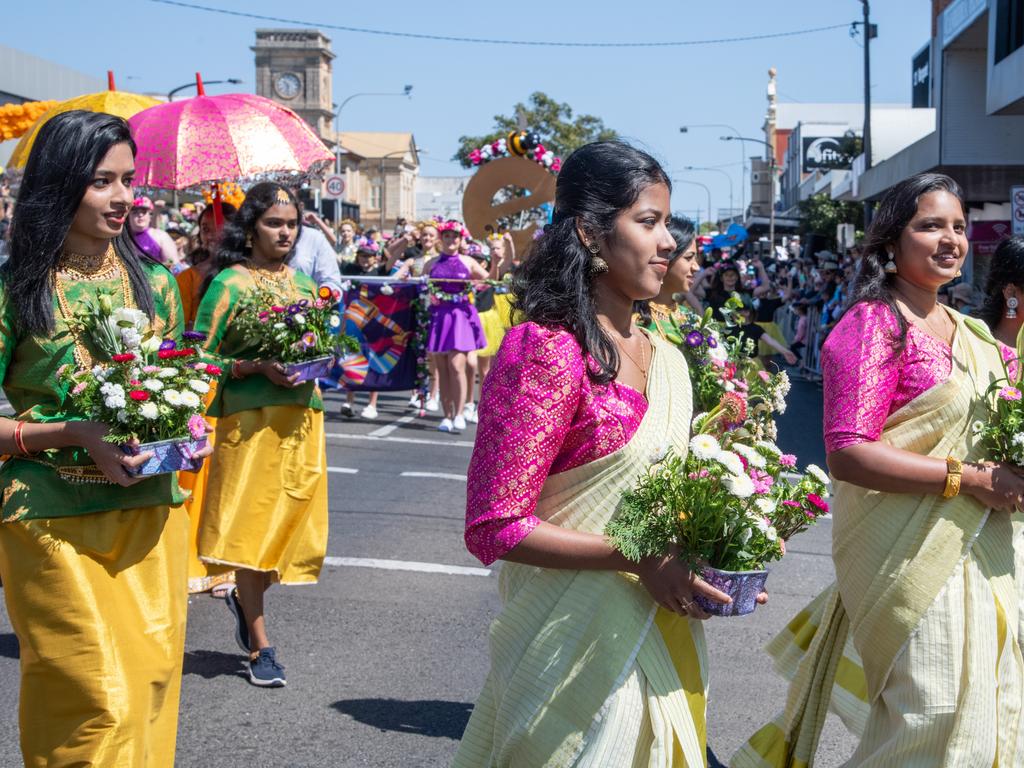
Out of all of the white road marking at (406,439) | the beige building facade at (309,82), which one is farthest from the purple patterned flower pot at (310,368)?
the beige building facade at (309,82)

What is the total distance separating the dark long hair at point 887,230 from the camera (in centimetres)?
394

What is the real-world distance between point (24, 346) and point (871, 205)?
3338 centimetres

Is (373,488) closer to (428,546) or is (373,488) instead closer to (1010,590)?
(428,546)

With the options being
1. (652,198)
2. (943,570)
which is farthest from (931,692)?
(652,198)

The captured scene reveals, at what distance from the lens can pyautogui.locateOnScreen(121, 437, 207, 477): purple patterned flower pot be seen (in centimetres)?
336

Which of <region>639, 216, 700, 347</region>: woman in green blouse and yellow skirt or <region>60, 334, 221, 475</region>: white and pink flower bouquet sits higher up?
<region>639, 216, 700, 347</region>: woman in green blouse and yellow skirt

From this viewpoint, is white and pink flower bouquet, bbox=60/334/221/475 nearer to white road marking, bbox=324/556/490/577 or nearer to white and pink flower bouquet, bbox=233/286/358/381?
white and pink flower bouquet, bbox=233/286/358/381

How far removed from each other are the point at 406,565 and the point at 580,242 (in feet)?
17.5

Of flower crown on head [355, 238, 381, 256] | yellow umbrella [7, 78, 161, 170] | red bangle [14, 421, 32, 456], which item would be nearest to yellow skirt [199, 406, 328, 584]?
red bangle [14, 421, 32, 456]

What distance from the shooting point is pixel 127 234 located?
3.78 meters

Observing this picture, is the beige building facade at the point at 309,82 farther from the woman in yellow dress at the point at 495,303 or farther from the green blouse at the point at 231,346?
the green blouse at the point at 231,346

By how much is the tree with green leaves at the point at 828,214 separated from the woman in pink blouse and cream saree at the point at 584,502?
53907mm

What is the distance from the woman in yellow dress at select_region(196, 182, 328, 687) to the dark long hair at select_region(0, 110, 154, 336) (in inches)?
89.7

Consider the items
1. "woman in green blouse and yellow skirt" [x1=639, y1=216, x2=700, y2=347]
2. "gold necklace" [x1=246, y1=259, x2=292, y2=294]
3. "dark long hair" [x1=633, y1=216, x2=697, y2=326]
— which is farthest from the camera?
"gold necklace" [x1=246, y1=259, x2=292, y2=294]
